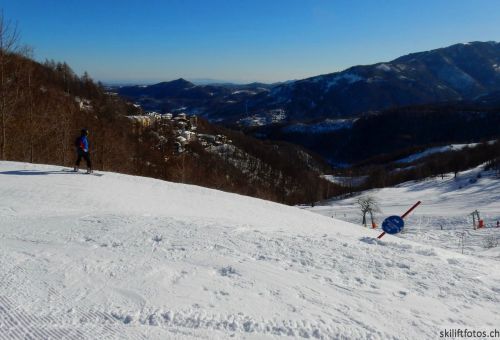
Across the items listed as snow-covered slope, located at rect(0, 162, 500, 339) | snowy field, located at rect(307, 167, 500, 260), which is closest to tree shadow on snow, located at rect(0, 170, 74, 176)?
snow-covered slope, located at rect(0, 162, 500, 339)

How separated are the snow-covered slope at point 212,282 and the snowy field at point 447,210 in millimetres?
14128

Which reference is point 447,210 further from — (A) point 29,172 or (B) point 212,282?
(B) point 212,282

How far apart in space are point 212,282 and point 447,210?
58.9 metres

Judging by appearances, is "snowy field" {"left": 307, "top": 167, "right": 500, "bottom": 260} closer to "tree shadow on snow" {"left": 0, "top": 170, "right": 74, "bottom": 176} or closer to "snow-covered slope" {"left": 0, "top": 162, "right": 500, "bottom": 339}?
"snow-covered slope" {"left": 0, "top": 162, "right": 500, "bottom": 339}

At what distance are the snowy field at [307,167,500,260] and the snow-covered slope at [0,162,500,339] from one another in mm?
14128

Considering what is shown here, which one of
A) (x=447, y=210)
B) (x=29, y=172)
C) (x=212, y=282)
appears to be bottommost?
(x=447, y=210)

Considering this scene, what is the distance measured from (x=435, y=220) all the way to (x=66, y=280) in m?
47.0

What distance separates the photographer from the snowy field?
98.1 feet

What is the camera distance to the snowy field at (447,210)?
2991 centimetres

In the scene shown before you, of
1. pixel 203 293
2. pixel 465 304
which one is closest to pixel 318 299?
pixel 203 293

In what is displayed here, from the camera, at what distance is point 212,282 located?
7059 millimetres

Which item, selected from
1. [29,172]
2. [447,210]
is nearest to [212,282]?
[29,172]

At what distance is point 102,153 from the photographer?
134ft

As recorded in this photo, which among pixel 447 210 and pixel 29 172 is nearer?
pixel 29 172
